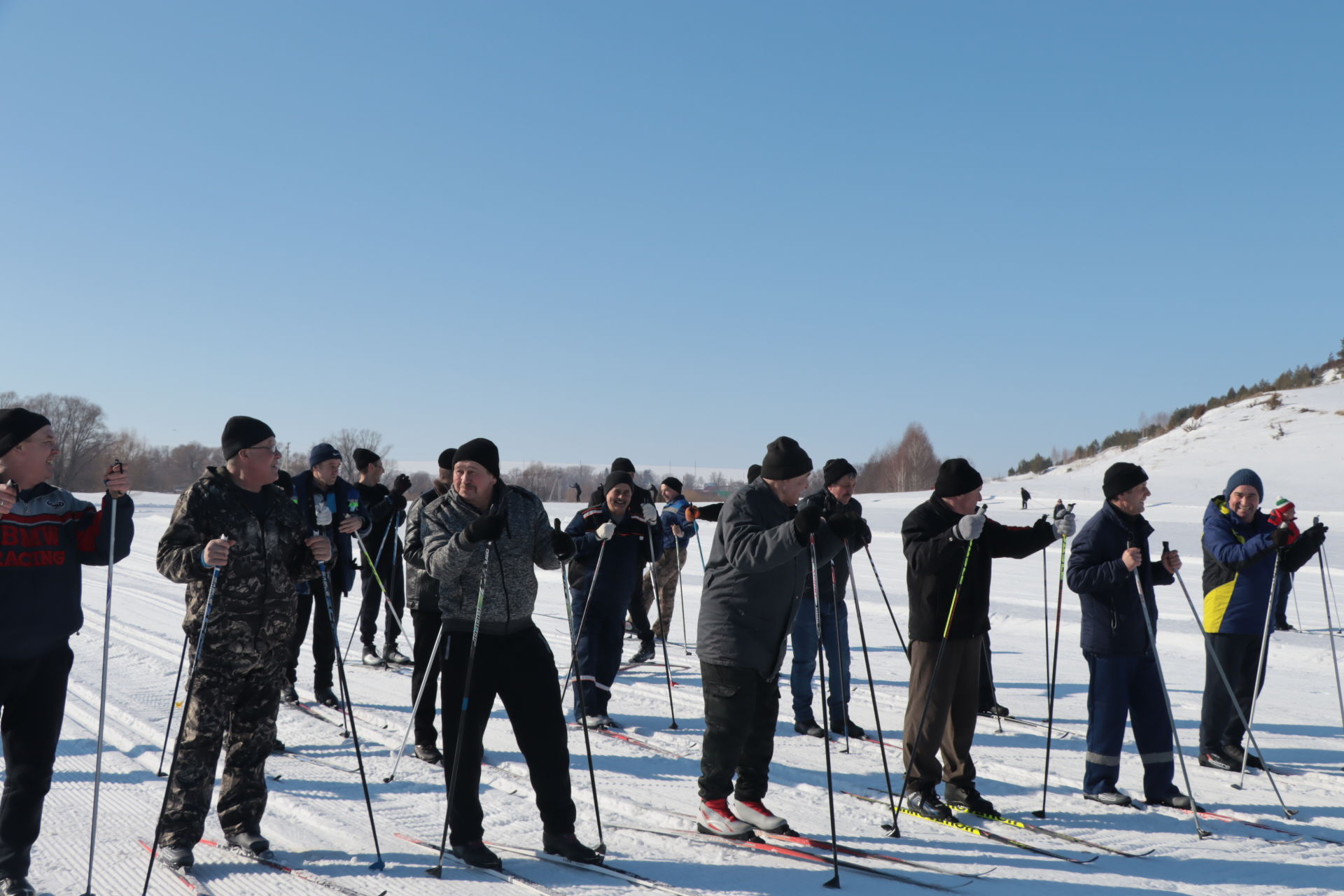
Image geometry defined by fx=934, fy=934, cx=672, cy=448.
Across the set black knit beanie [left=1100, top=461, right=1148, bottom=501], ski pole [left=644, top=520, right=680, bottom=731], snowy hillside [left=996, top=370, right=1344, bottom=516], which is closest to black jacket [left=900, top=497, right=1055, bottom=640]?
black knit beanie [left=1100, top=461, right=1148, bottom=501]

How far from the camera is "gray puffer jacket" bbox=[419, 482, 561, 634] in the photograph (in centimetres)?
445

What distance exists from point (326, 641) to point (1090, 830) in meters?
5.73

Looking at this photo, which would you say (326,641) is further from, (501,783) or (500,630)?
(500,630)

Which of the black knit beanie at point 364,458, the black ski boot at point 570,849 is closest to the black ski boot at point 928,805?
the black ski boot at point 570,849

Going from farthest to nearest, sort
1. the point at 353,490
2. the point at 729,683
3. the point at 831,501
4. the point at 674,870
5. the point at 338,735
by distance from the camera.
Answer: the point at 353,490, the point at 831,501, the point at 338,735, the point at 729,683, the point at 674,870

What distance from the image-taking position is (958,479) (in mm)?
5426

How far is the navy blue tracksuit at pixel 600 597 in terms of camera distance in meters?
7.23

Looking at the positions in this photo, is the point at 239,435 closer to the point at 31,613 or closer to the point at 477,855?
the point at 31,613

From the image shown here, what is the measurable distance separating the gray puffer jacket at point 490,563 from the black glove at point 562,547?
3 cm

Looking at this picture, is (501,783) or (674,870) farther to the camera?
(501,783)

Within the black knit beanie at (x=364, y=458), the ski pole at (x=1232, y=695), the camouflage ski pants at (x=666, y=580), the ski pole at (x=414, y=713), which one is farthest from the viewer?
the camouflage ski pants at (x=666, y=580)

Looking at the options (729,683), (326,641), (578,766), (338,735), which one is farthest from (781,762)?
(326,641)

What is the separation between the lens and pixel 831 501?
734 centimetres

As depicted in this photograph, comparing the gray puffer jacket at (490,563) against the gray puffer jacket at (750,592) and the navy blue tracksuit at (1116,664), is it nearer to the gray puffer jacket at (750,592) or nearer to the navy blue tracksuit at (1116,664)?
the gray puffer jacket at (750,592)
